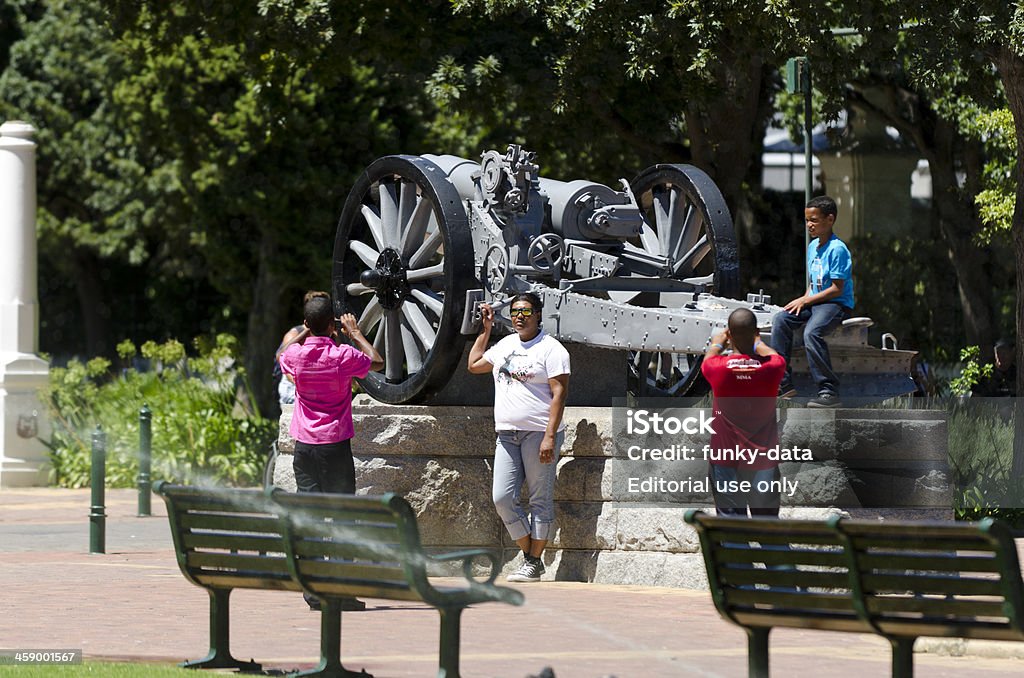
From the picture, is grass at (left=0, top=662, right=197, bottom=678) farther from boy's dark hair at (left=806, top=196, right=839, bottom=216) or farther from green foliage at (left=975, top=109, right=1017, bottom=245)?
green foliage at (left=975, top=109, right=1017, bottom=245)

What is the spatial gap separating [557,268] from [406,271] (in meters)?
1.19

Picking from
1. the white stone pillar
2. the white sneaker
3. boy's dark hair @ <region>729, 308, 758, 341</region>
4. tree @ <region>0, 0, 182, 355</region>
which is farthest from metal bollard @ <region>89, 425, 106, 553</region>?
tree @ <region>0, 0, 182, 355</region>

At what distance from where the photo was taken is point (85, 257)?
145 ft

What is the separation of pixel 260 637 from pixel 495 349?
2776 millimetres

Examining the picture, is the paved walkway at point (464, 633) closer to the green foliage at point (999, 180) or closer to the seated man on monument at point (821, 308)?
the seated man on monument at point (821, 308)

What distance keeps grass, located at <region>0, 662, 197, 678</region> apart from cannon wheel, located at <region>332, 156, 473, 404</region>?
14.4 ft

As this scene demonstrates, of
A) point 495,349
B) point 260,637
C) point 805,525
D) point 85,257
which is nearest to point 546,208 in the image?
point 495,349

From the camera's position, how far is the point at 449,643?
6.80 m

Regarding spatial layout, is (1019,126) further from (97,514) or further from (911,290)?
(911,290)

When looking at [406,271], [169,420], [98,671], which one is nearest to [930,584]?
[98,671]

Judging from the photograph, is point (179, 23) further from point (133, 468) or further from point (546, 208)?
point (546, 208)

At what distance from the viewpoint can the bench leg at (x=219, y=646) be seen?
24.5 ft

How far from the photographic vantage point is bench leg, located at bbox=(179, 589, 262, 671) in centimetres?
747

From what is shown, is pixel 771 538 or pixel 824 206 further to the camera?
pixel 824 206
